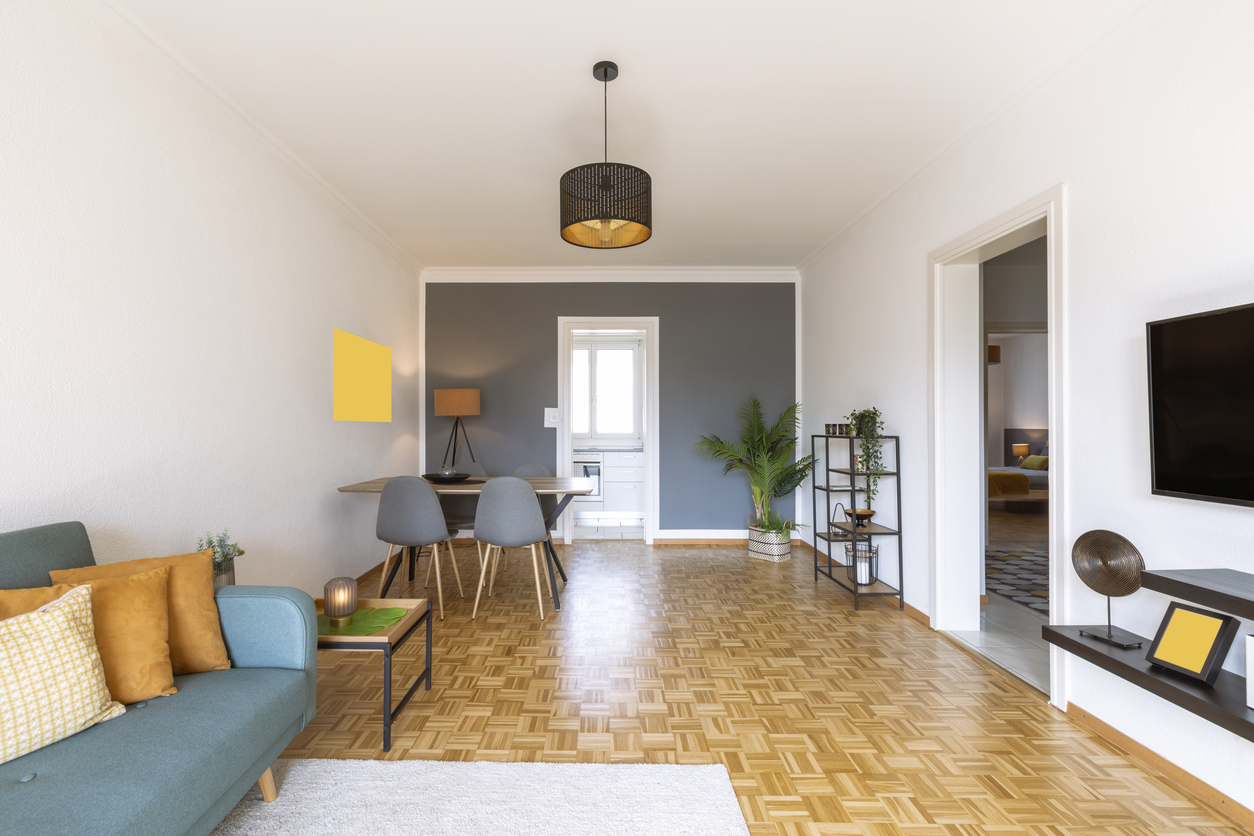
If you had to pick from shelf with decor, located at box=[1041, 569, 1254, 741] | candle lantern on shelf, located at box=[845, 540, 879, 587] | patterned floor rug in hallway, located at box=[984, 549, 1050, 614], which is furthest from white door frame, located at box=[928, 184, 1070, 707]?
shelf with decor, located at box=[1041, 569, 1254, 741]

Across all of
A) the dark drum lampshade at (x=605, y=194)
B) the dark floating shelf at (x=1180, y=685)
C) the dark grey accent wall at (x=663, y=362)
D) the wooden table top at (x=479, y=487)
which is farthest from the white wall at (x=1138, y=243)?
the dark grey accent wall at (x=663, y=362)

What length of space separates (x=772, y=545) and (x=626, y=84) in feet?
13.0

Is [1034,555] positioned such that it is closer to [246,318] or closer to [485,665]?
[485,665]

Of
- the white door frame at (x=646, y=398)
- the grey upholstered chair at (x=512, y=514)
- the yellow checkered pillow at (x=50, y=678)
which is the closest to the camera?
the yellow checkered pillow at (x=50, y=678)

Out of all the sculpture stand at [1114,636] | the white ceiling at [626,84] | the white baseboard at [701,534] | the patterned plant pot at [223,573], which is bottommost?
the white baseboard at [701,534]

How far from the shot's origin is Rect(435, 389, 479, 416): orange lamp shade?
5379mm

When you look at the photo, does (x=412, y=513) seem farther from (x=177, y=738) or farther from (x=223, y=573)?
(x=177, y=738)

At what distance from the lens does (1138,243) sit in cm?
212

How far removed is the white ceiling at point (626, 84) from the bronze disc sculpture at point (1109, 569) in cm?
194

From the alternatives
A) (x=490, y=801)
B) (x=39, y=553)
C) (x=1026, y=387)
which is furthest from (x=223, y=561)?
(x=1026, y=387)

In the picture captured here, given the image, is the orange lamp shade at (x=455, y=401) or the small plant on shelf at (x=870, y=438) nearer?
the small plant on shelf at (x=870, y=438)

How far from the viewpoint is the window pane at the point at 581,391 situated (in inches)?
289

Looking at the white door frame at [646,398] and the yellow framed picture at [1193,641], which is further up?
the white door frame at [646,398]

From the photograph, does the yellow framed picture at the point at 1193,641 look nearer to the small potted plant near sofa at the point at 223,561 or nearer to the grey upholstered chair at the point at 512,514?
the grey upholstered chair at the point at 512,514
